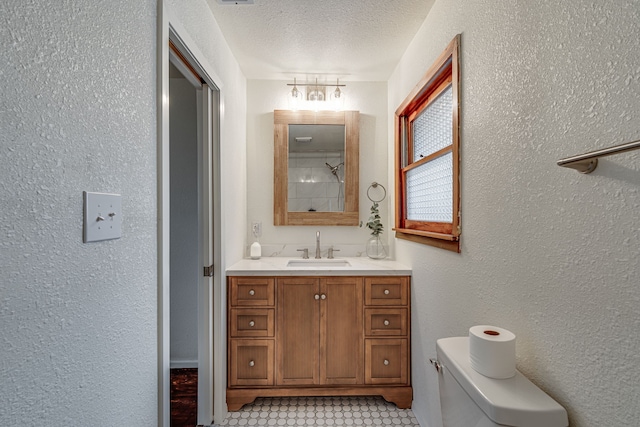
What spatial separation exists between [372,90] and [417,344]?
1914 millimetres

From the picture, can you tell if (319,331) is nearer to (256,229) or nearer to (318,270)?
(318,270)

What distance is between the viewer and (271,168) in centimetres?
264

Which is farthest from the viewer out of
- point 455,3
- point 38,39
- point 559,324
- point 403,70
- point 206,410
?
point 403,70

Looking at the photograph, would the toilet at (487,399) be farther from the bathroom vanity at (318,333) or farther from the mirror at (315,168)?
the mirror at (315,168)

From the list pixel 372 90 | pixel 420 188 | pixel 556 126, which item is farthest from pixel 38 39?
pixel 372 90

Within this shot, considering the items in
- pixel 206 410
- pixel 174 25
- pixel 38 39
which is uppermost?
pixel 174 25

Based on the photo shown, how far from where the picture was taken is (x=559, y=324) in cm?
82

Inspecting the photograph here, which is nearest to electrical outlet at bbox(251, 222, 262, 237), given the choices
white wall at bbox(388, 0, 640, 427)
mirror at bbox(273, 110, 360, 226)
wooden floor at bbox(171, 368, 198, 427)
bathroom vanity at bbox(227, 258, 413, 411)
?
mirror at bbox(273, 110, 360, 226)

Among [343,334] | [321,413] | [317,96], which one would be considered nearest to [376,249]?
[343,334]

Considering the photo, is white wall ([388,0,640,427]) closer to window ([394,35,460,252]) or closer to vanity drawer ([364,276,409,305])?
window ([394,35,460,252])

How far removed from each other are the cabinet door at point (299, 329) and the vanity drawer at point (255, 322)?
0.28 ft

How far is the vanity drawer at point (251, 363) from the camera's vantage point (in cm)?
201

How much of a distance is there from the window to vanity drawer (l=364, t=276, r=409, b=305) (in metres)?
0.29

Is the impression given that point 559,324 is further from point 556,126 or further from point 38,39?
point 38,39
